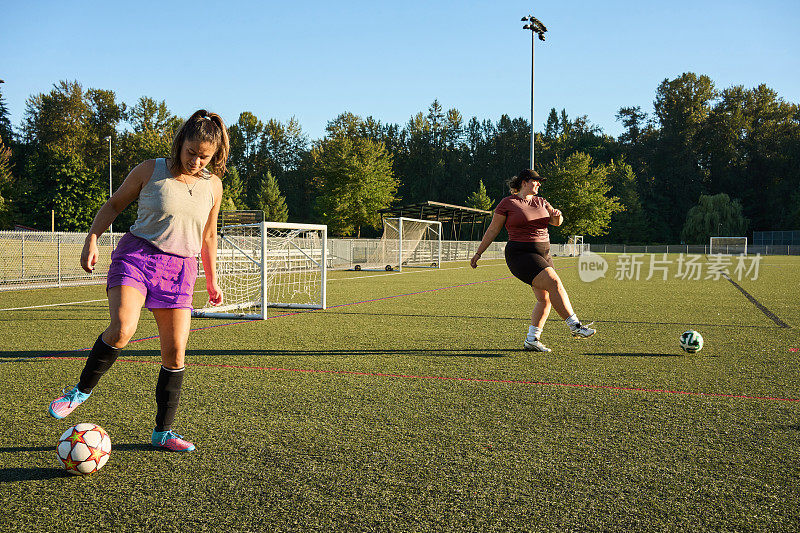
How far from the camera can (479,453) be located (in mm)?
3602

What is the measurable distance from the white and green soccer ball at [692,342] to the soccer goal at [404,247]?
2071 cm

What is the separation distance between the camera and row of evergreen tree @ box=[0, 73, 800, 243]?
6066 centimetres

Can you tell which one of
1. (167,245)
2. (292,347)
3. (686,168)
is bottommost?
(292,347)

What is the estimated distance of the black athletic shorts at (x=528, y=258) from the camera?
6.79m

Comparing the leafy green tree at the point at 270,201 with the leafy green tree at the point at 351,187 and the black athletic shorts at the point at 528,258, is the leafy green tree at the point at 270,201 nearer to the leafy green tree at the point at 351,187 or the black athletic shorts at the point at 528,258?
the leafy green tree at the point at 351,187

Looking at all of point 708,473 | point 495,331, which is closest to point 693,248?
point 495,331

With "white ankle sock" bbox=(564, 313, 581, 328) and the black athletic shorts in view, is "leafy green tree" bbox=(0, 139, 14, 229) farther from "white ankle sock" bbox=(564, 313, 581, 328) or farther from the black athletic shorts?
"white ankle sock" bbox=(564, 313, 581, 328)

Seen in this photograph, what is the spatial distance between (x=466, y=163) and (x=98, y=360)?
95215mm

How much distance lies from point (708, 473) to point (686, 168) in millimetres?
90980

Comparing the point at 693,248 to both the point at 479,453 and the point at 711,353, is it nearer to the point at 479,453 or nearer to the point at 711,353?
the point at 711,353

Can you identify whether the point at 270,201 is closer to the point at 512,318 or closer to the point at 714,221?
the point at 714,221

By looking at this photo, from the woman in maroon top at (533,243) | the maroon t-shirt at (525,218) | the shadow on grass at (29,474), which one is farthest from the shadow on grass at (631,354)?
the shadow on grass at (29,474)

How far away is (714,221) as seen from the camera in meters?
72.7

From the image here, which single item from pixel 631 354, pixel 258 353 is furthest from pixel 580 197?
pixel 258 353
